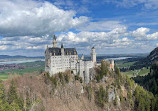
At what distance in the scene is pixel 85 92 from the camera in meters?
81.4

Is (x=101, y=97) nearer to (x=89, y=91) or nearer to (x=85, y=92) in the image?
(x=89, y=91)

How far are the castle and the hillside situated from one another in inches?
128

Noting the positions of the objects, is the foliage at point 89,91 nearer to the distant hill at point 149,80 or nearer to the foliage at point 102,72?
the foliage at point 102,72

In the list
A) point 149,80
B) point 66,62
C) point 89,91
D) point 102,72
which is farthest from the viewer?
point 149,80

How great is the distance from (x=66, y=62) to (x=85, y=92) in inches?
773

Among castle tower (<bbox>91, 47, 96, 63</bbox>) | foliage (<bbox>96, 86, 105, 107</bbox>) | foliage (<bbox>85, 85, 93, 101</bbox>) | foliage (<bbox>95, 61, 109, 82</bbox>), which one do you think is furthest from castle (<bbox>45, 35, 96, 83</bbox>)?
foliage (<bbox>96, 86, 105, 107</bbox>)

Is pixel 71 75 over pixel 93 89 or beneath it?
over

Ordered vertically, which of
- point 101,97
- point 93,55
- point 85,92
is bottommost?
point 101,97

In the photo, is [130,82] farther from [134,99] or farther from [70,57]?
[70,57]

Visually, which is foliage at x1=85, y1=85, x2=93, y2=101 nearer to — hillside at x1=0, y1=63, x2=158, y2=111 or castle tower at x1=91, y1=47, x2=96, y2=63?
hillside at x1=0, y1=63, x2=158, y2=111

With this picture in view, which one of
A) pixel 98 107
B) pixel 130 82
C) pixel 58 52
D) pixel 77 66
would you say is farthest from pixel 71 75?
pixel 130 82

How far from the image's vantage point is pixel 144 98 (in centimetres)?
8931

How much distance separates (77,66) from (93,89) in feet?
52.0

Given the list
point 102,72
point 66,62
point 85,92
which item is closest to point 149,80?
point 102,72
